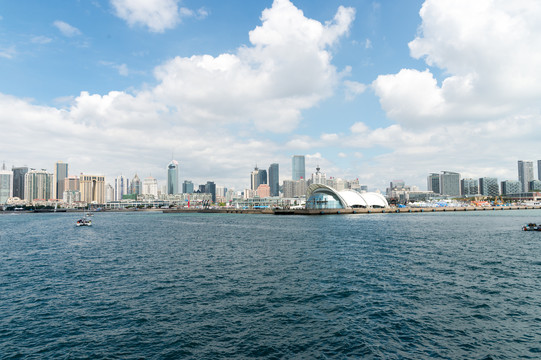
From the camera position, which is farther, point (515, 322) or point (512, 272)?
point (512, 272)

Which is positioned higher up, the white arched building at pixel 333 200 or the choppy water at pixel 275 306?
the white arched building at pixel 333 200

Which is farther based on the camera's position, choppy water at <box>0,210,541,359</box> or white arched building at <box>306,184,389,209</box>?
white arched building at <box>306,184,389,209</box>

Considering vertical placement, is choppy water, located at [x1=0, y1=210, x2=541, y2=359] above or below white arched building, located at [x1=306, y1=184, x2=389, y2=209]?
below

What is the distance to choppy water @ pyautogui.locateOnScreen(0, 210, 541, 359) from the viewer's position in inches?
707

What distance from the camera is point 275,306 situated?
24.3 m

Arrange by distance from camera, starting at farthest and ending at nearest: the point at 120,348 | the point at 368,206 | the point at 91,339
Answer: the point at 368,206, the point at 91,339, the point at 120,348

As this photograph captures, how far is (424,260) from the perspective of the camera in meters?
40.7

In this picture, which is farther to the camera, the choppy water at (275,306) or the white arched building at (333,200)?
the white arched building at (333,200)

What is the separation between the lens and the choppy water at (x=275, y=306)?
18.0 metres

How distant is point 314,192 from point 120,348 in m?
184

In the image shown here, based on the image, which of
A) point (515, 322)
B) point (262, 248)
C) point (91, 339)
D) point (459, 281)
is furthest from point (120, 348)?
point (262, 248)

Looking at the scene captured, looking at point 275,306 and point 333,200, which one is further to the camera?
point 333,200

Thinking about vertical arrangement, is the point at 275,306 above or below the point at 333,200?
below

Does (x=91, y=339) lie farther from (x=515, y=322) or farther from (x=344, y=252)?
(x=344, y=252)
